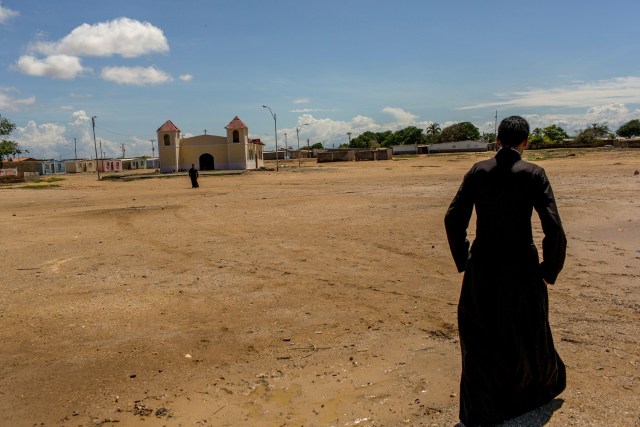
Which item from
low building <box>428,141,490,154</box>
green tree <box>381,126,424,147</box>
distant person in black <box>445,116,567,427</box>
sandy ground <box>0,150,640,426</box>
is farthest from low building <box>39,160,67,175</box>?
distant person in black <box>445,116,567,427</box>

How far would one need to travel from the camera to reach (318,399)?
4.32m

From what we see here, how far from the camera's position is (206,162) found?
63344 mm

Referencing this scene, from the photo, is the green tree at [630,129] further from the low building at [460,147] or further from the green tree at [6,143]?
the green tree at [6,143]

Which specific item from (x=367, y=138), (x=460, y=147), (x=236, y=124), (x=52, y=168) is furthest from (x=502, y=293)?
(x=367, y=138)

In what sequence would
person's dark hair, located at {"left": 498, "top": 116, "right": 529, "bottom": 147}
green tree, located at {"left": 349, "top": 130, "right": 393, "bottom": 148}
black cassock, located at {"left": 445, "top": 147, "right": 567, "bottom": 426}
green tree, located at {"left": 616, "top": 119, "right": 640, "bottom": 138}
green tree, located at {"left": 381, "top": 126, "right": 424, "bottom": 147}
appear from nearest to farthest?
black cassock, located at {"left": 445, "top": 147, "right": 567, "bottom": 426}
person's dark hair, located at {"left": 498, "top": 116, "right": 529, "bottom": 147}
green tree, located at {"left": 616, "top": 119, "right": 640, "bottom": 138}
green tree, located at {"left": 381, "top": 126, "right": 424, "bottom": 147}
green tree, located at {"left": 349, "top": 130, "right": 393, "bottom": 148}

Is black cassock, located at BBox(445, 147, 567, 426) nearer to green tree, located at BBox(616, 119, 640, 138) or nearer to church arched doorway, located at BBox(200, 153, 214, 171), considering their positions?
church arched doorway, located at BBox(200, 153, 214, 171)

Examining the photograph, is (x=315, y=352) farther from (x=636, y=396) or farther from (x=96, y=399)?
(x=636, y=396)

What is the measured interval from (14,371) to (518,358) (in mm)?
4356

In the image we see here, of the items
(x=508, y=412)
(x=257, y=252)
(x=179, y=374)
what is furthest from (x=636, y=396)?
(x=257, y=252)

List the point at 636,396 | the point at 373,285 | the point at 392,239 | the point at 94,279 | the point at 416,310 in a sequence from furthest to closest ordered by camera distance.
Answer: the point at 392,239 < the point at 94,279 < the point at 373,285 < the point at 416,310 < the point at 636,396

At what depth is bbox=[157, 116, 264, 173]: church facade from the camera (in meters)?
61.4

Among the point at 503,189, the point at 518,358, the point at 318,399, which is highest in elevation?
the point at 503,189

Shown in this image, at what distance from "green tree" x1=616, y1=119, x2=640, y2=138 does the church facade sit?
281 ft

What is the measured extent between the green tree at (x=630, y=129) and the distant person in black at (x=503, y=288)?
4822 inches
